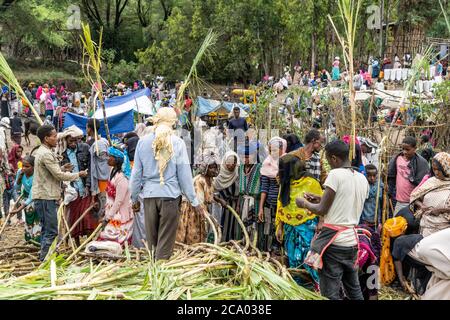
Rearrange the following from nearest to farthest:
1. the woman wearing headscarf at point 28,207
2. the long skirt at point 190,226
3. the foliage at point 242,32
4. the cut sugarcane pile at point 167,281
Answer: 1. the cut sugarcane pile at point 167,281
2. the long skirt at point 190,226
3. the woman wearing headscarf at point 28,207
4. the foliage at point 242,32

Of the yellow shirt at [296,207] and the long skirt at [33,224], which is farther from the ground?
the yellow shirt at [296,207]

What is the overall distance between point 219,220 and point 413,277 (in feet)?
7.16

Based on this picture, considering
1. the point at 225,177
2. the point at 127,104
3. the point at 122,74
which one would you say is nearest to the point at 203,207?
the point at 225,177

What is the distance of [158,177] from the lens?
5.05m

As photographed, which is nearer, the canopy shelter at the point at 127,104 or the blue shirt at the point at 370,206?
the blue shirt at the point at 370,206

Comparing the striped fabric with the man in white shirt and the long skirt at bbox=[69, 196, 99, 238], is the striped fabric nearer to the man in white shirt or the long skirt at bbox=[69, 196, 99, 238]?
the man in white shirt

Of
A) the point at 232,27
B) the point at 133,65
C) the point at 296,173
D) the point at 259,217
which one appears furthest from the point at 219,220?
the point at 133,65

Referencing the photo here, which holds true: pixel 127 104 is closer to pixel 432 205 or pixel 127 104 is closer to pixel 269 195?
pixel 269 195

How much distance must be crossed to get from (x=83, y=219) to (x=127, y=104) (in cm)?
533

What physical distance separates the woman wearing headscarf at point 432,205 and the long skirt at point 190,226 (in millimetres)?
1931

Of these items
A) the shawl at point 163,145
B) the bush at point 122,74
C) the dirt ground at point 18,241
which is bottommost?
the dirt ground at point 18,241

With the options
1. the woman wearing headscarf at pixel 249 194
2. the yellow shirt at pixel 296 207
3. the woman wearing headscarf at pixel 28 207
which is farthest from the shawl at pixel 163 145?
the woman wearing headscarf at pixel 28 207

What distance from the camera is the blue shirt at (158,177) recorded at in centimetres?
505

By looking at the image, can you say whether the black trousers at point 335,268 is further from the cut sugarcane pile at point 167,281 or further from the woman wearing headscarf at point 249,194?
the woman wearing headscarf at point 249,194
